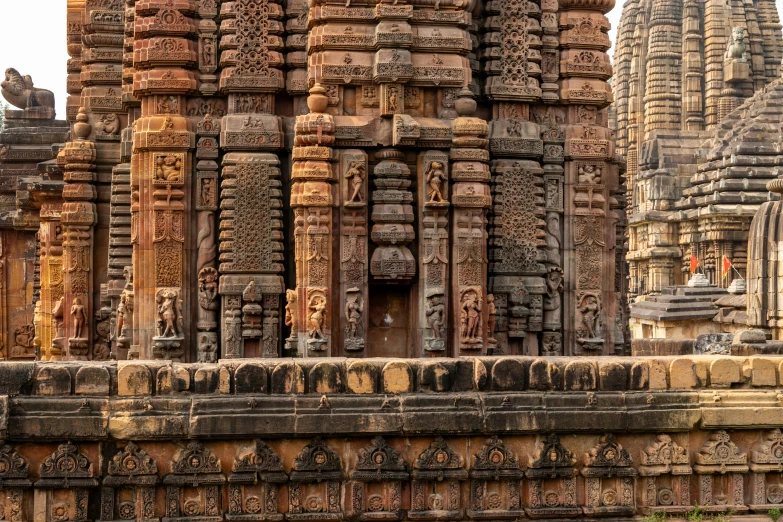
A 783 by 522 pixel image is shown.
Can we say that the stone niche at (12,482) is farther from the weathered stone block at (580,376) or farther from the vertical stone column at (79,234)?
the vertical stone column at (79,234)

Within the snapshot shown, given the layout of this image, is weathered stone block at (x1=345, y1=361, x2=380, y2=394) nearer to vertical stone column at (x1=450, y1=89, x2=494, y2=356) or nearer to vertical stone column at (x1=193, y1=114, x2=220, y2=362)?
vertical stone column at (x1=450, y1=89, x2=494, y2=356)

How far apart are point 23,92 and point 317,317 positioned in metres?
20.0

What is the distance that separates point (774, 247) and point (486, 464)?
42.6 feet

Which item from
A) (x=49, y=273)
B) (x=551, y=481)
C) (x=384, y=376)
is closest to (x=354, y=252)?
(x=384, y=376)

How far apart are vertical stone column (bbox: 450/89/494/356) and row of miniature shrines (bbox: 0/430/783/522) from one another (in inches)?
217

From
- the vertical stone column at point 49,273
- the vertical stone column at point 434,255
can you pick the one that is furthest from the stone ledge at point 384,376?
the vertical stone column at point 49,273

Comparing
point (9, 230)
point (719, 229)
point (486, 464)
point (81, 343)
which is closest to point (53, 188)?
point (81, 343)

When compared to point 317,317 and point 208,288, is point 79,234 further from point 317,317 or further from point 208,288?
point 317,317

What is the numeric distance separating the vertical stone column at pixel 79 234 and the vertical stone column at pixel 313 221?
7094 mm

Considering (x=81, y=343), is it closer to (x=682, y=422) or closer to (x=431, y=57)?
(x=431, y=57)

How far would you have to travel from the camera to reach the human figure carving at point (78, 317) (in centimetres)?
2325

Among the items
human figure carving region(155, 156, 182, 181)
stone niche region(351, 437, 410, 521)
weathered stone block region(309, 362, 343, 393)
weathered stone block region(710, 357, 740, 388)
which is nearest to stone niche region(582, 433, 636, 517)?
weathered stone block region(710, 357, 740, 388)

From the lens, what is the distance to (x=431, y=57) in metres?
18.0

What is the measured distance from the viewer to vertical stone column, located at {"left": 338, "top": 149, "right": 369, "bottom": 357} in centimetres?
1731
